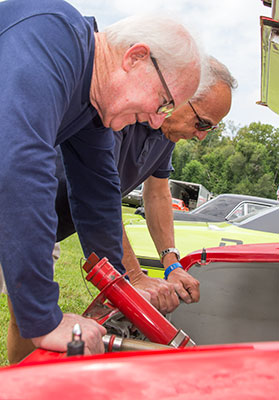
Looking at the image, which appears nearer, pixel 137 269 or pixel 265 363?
pixel 265 363

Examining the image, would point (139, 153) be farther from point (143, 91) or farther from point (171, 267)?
point (143, 91)

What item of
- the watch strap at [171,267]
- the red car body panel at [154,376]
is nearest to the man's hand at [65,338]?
the red car body panel at [154,376]

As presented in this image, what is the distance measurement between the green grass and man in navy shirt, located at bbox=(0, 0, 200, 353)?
6.60ft

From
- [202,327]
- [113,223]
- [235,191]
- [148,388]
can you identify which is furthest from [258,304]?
[235,191]

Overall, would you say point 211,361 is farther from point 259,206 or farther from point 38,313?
point 259,206

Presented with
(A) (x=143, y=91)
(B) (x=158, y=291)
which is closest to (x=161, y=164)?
(B) (x=158, y=291)

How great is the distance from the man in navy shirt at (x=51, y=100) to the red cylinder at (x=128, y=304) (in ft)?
0.90

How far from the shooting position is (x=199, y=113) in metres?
2.20

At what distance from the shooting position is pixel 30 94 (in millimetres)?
863

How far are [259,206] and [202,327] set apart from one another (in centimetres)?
533

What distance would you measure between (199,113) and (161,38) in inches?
43.7

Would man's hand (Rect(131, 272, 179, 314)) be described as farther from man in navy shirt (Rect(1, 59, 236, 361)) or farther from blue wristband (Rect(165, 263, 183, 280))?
blue wristband (Rect(165, 263, 183, 280))

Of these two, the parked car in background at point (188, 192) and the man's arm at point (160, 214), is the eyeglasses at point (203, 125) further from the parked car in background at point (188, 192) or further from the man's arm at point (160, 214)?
the parked car in background at point (188, 192)

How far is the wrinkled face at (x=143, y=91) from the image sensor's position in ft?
3.82
